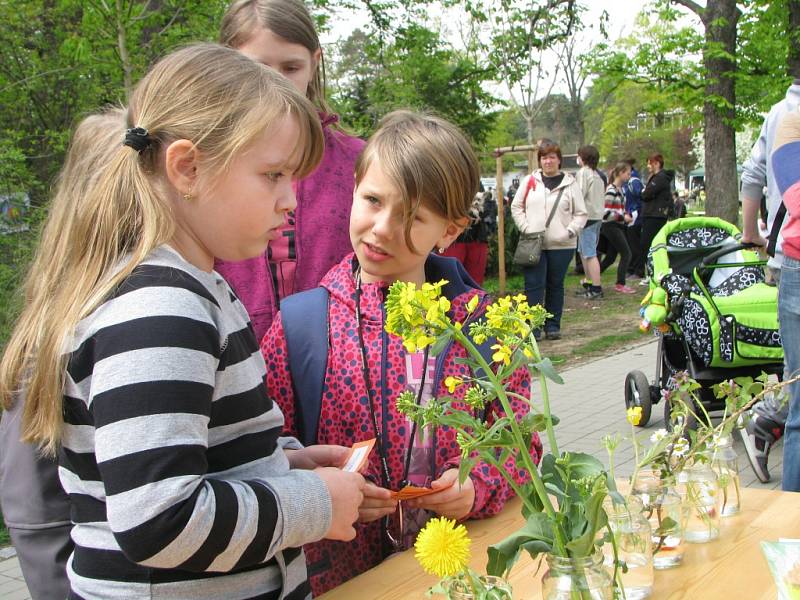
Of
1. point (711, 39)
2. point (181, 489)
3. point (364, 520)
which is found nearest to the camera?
point (181, 489)

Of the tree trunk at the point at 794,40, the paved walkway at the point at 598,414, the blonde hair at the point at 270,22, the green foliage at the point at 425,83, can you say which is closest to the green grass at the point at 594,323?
the paved walkway at the point at 598,414

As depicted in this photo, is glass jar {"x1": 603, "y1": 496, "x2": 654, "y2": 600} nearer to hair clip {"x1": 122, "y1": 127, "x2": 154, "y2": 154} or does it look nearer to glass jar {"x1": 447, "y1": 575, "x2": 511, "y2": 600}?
glass jar {"x1": 447, "y1": 575, "x2": 511, "y2": 600}

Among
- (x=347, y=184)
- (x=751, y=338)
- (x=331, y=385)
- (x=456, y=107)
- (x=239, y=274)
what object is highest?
(x=456, y=107)

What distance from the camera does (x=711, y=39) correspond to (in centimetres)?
1277

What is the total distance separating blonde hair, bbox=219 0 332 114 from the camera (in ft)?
7.16

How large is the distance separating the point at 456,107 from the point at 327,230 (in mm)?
11345

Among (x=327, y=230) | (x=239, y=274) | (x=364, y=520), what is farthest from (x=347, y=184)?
(x=364, y=520)

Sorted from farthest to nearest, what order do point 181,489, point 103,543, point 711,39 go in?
point 711,39 < point 103,543 < point 181,489

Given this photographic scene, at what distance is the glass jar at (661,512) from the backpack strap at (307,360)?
28.9 inches

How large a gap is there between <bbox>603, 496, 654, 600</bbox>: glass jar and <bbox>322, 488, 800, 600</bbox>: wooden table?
0.14 ft

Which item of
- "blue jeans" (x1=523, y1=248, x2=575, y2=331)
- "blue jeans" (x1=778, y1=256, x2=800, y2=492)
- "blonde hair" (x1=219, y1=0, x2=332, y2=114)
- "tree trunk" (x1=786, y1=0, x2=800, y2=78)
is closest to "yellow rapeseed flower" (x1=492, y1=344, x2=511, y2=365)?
"blonde hair" (x1=219, y1=0, x2=332, y2=114)

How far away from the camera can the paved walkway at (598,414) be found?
426 centimetres

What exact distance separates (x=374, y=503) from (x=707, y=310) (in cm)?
348

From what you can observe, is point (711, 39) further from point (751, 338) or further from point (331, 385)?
point (331, 385)
